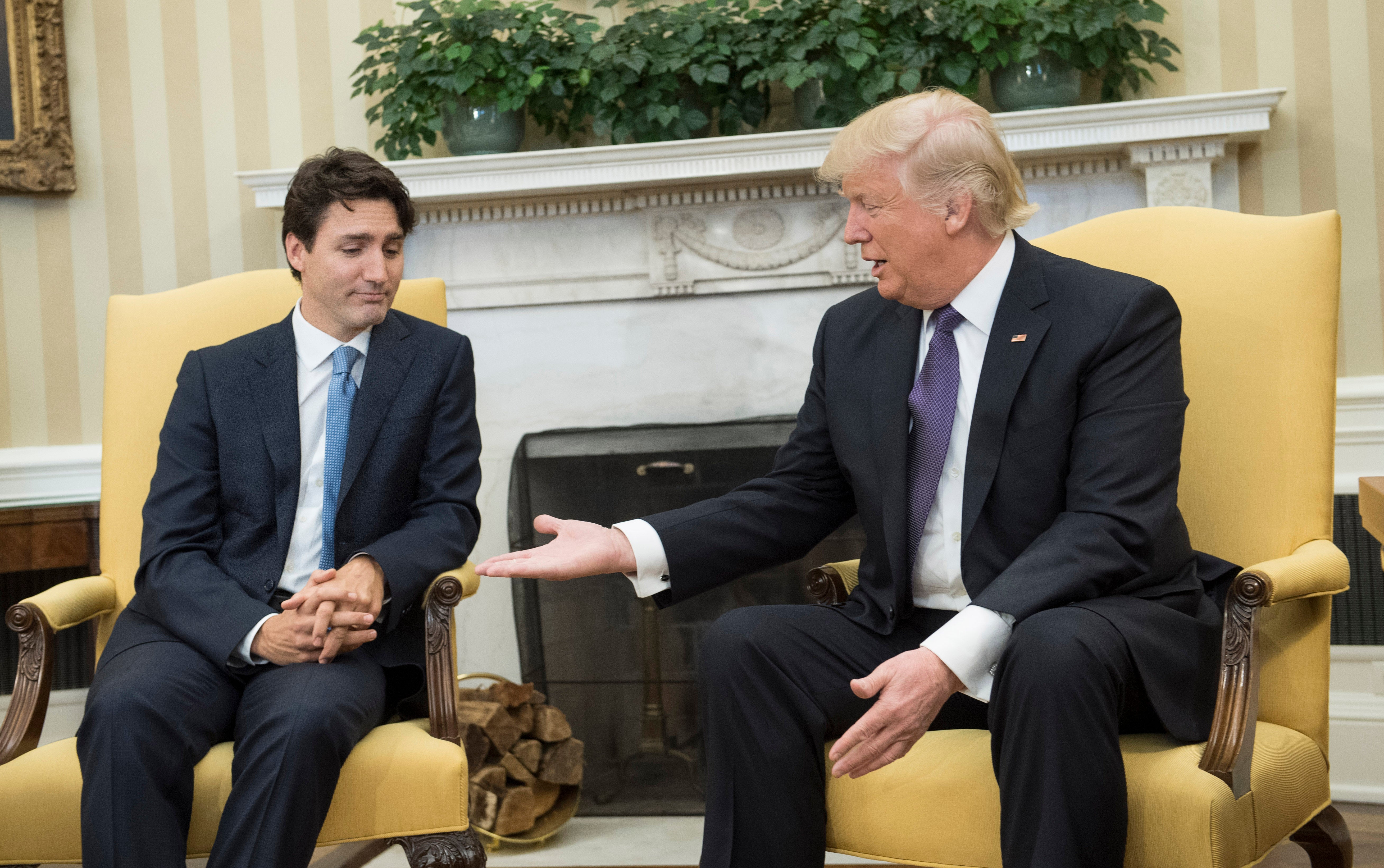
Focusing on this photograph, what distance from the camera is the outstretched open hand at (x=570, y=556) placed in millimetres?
1390

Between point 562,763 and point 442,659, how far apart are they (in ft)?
3.45

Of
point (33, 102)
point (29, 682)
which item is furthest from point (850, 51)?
point (33, 102)

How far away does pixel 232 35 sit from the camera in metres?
3.09

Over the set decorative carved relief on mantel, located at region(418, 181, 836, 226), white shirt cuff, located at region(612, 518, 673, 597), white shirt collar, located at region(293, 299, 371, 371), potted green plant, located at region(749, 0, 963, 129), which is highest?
potted green plant, located at region(749, 0, 963, 129)

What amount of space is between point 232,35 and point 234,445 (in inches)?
70.7

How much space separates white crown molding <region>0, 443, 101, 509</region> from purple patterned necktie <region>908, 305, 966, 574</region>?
2.41 m

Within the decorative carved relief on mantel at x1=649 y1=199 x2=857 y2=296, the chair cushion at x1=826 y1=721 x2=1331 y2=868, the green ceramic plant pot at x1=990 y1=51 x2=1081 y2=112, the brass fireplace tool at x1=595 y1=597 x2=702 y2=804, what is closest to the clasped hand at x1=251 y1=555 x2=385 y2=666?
the chair cushion at x1=826 y1=721 x2=1331 y2=868

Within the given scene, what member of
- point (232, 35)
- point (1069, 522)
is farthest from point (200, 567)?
point (232, 35)

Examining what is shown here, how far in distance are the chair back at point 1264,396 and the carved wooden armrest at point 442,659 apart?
1124 mm

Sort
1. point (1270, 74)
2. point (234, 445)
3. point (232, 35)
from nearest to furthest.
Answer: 1. point (234, 445)
2. point (1270, 74)
3. point (232, 35)

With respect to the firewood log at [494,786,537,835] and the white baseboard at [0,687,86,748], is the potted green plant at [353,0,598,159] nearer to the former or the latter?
the firewood log at [494,786,537,835]

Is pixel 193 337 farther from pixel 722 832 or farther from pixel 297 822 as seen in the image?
pixel 722 832

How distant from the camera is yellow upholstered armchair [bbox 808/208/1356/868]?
124cm

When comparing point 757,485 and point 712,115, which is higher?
point 712,115
